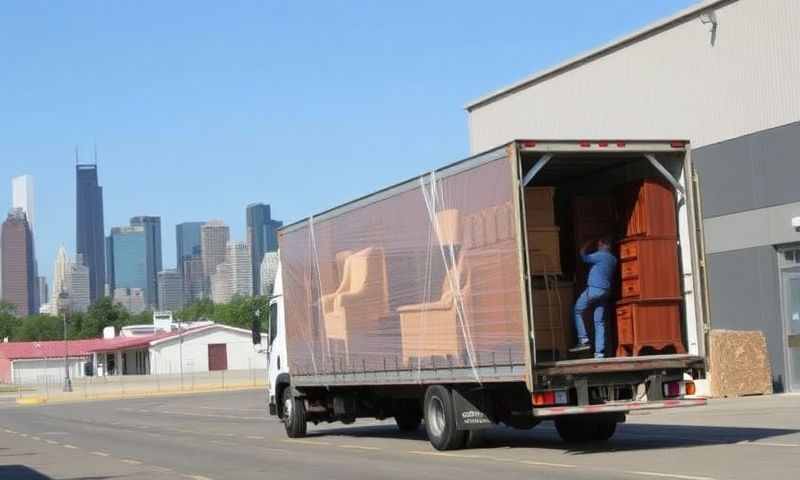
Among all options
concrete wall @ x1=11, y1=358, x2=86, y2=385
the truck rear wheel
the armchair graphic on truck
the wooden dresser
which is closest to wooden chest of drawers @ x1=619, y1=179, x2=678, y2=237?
the wooden dresser

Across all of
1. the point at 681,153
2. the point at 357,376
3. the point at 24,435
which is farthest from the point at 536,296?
the point at 24,435

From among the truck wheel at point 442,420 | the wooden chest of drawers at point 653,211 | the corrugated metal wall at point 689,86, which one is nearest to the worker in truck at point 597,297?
the wooden chest of drawers at point 653,211

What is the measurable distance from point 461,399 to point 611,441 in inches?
110

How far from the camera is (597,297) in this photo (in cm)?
1792

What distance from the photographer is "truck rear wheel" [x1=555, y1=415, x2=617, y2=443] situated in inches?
779

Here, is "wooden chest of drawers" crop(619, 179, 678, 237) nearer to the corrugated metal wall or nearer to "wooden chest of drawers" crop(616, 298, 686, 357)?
"wooden chest of drawers" crop(616, 298, 686, 357)

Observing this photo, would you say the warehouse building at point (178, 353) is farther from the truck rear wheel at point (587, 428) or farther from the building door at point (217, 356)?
the truck rear wheel at point (587, 428)

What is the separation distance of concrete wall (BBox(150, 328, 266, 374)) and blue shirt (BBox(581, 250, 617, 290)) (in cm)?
8856

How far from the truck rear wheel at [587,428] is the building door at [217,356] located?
91.9 metres

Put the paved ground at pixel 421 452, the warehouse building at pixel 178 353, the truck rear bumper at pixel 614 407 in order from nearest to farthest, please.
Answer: the paved ground at pixel 421 452 < the truck rear bumper at pixel 614 407 < the warehouse building at pixel 178 353

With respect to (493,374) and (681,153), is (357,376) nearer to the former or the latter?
(493,374)

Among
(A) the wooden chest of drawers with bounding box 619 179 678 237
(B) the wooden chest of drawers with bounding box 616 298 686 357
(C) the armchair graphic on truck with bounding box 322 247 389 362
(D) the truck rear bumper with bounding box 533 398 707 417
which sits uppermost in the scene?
(A) the wooden chest of drawers with bounding box 619 179 678 237

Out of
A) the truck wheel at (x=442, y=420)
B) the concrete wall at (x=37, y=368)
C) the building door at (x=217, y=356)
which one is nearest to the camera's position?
the truck wheel at (x=442, y=420)

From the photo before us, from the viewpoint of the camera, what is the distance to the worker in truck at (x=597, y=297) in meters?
17.9
